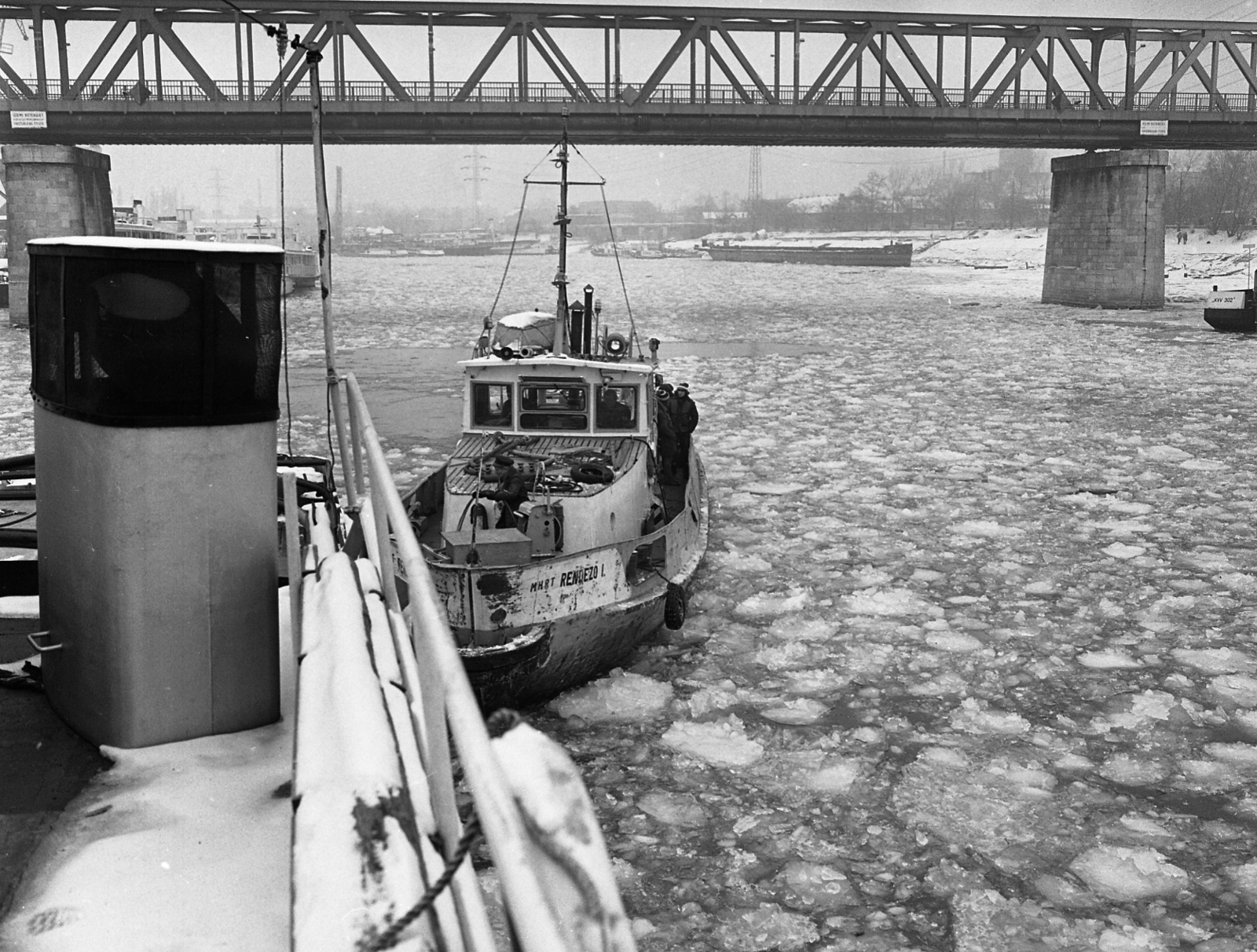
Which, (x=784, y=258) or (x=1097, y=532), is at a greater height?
(x=784, y=258)

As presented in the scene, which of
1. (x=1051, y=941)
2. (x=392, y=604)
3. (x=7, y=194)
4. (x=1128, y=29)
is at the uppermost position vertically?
(x=1128, y=29)

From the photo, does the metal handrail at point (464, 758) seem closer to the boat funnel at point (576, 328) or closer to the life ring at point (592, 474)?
the life ring at point (592, 474)

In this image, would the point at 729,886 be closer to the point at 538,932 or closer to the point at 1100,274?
the point at 538,932

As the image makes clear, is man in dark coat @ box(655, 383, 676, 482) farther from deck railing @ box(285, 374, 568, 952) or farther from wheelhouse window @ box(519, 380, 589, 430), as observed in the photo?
deck railing @ box(285, 374, 568, 952)

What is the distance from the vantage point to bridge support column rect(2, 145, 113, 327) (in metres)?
36.1

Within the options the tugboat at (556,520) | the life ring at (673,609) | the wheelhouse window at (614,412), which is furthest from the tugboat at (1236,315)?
the life ring at (673,609)

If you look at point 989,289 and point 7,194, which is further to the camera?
point 989,289

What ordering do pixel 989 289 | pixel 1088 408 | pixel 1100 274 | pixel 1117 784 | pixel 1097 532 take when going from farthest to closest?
pixel 989 289 < pixel 1100 274 < pixel 1088 408 < pixel 1097 532 < pixel 1117 784

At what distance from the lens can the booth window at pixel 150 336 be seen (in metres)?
3.53

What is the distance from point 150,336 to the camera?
355 cm

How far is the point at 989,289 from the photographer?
5866cm

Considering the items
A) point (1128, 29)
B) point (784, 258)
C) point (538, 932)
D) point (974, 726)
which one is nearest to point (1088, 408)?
point (974, 726)

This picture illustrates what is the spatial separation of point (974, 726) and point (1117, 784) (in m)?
1.00

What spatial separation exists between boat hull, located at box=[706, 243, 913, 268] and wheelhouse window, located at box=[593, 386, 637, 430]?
82417 mm
